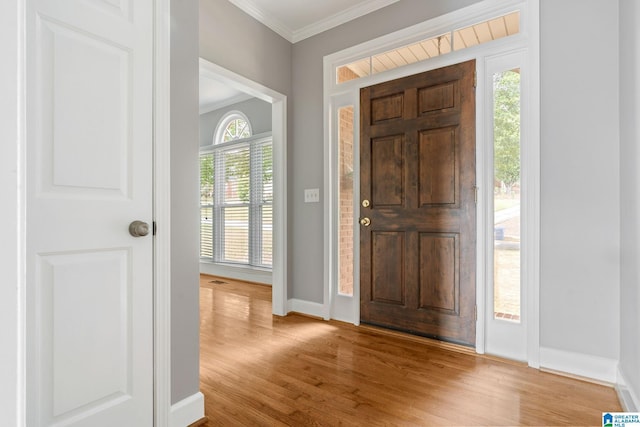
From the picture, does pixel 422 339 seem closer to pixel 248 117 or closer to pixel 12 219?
pixel 12 219

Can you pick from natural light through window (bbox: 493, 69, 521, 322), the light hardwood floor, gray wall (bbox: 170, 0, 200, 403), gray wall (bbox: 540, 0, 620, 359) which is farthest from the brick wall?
gray wall (bbox: 170, 0, 200, 403)

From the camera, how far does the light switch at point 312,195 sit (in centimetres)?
316

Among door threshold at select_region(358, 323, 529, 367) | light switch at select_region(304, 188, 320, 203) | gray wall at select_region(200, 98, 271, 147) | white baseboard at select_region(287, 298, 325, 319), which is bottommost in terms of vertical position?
door threshold at select_region(358, 323, 529, 367)

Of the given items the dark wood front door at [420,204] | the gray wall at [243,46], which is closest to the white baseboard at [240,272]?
the dark wood front door at [420,204]

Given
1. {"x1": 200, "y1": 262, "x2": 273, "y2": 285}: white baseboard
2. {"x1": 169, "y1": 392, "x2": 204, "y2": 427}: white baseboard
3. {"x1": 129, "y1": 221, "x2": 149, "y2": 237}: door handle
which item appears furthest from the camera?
{"x1": 200, "y1": 262, "x2": 273, "y2": 285}: white baseboard

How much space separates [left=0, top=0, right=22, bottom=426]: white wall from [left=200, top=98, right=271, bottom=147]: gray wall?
4.57 m

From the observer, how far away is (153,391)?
135 cm

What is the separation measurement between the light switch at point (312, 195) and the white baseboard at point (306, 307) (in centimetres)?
100

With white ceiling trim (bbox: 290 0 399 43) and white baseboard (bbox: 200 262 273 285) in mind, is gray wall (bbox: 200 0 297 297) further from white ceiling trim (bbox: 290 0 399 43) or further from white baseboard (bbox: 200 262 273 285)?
white baseboard (bbox: 200 262 273 285)

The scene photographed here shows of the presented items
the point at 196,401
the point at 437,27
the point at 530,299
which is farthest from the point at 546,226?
the point at 196,401

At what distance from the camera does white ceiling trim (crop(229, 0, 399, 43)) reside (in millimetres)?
2801

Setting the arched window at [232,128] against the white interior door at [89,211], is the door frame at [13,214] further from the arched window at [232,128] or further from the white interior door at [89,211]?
the arched window at [232,128]

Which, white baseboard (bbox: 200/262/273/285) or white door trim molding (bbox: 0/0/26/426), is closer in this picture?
white door trim molding (bbox: 0/0/26/426)

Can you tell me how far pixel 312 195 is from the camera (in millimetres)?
3197
